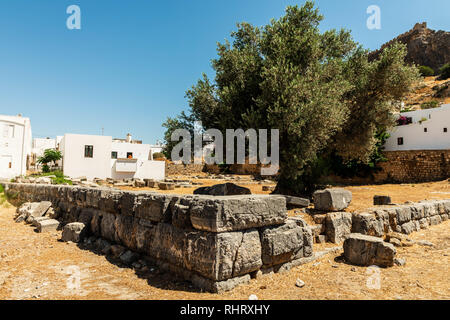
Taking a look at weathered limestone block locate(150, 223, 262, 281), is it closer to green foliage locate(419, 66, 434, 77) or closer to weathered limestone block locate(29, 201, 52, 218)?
weathered limestone block locate(29, 201, 52, 218)

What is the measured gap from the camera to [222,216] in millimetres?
3908

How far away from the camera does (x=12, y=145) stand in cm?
2944

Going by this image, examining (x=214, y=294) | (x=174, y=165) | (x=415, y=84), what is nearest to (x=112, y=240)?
(x=214, y=294)

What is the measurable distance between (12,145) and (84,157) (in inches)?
287

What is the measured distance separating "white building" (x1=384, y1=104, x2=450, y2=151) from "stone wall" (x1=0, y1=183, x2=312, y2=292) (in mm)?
27358

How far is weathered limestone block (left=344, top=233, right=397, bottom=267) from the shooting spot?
5.28 m

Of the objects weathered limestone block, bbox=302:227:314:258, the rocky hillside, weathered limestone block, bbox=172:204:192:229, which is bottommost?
weathered limestone block, bbox=302:227:314:258

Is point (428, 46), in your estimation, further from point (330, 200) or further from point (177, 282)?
point (177, 282)

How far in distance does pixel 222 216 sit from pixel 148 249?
6.74 feet

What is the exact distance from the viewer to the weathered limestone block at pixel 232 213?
3908 mm

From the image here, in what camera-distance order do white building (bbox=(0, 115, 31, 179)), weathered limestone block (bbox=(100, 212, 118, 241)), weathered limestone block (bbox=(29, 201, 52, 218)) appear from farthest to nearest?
white building (bbox=(0, 115, 31, 179)) < weathered limestone block (bbox=(29, 201, 52, 218)) < weathered limestone block (bbox=(100, 212, 118, 241))

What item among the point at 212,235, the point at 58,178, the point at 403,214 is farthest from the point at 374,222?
the point at 58,178

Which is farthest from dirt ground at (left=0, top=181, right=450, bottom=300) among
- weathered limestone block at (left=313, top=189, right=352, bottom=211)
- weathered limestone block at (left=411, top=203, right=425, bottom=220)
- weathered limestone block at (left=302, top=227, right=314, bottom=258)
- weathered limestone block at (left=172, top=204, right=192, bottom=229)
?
weathered limestone block at (left=411, top=203, right=425, bottom=220)

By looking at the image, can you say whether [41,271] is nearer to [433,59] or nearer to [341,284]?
[341,284]
